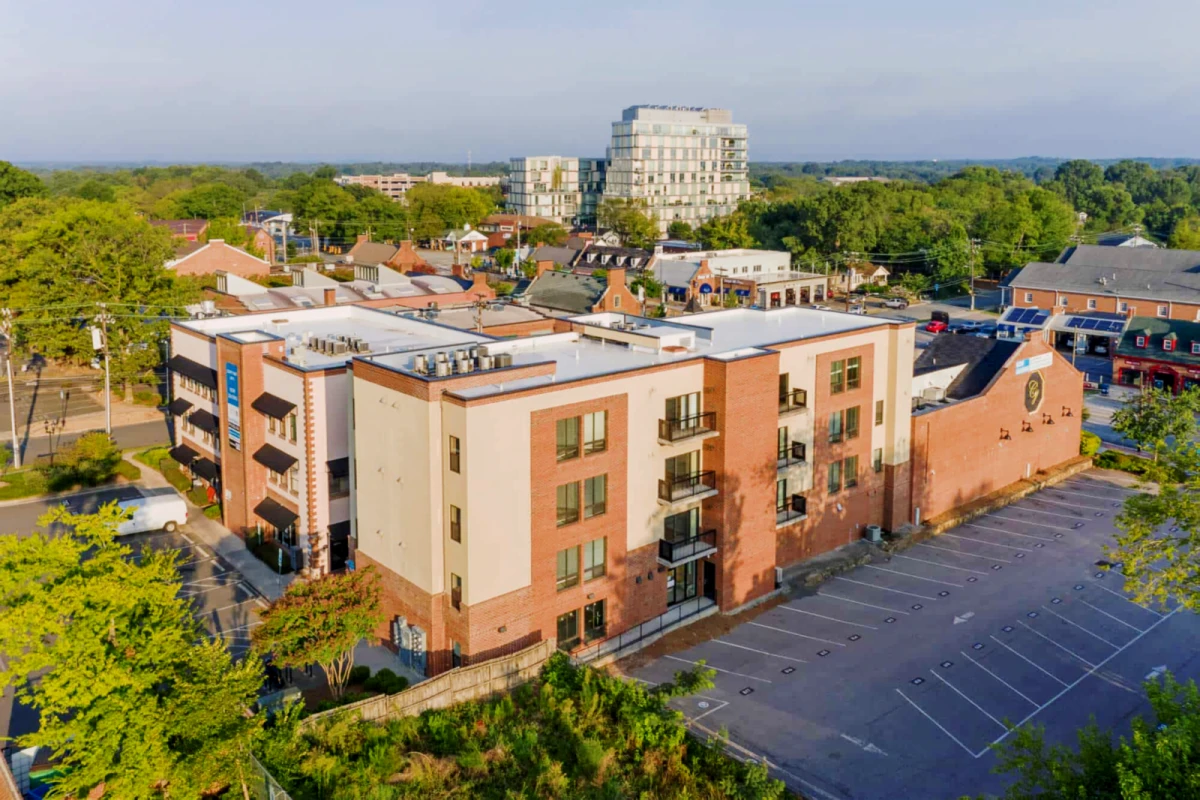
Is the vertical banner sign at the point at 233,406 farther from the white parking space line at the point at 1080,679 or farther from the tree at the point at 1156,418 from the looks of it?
the tree at the point at 1156,418

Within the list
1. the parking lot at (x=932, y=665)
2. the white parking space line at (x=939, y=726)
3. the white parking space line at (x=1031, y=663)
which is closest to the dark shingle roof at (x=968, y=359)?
the parking lot at (x=932, y=665)

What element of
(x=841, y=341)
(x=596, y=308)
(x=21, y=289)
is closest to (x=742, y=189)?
(x=596, y=308)

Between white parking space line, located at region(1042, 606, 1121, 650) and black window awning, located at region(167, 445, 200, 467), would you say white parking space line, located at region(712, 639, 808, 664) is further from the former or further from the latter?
black window awning, located at region(167, 445, 200, 467)

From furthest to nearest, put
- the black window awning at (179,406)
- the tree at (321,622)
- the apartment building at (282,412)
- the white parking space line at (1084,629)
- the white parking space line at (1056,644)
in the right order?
the black window awning at (179,406) → the apartment building at (282,412) → the white parking space line at (1084,629) → the white parking space line at (1056,644) → the tree at (321,622)

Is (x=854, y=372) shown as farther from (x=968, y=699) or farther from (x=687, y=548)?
(x=968, y=699)

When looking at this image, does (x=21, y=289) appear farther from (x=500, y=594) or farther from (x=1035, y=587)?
(x=1035, y=587)

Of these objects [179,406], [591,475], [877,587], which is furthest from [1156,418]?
[179,406]
